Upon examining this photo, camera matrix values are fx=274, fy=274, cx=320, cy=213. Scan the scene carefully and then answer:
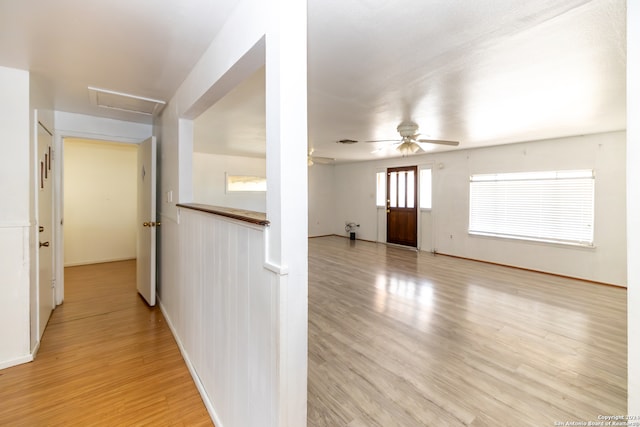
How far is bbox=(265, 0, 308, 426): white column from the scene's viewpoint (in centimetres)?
103

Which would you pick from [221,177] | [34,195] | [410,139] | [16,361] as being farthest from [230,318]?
[221,177]

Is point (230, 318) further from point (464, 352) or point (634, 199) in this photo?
point (464, 352)

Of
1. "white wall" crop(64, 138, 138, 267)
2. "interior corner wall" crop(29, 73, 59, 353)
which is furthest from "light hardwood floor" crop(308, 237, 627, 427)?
"white wall" crop(64, 138, 138, 267)

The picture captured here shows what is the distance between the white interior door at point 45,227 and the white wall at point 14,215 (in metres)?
0.27

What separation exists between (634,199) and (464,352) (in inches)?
83.0

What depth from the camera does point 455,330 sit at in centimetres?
267

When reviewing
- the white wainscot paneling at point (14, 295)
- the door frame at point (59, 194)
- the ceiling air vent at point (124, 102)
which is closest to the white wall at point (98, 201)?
the door frame at point (59, 194)

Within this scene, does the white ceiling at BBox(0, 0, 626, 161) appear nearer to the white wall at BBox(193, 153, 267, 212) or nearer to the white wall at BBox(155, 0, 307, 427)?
the white wall at BBox(155, 0, 307, 427)

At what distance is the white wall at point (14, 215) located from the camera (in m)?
2.06

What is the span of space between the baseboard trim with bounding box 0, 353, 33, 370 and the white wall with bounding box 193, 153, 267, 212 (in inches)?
182

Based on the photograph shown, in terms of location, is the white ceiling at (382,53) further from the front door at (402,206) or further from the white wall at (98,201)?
the front door at (402,206)

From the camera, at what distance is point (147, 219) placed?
3287 millimetres

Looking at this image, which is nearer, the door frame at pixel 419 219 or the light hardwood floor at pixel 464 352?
the light hardwood floor at pixel 464 352

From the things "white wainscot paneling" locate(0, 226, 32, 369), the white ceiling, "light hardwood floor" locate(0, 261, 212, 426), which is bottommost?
"light hardwood floor" locate(0, 261, 212, 426)
